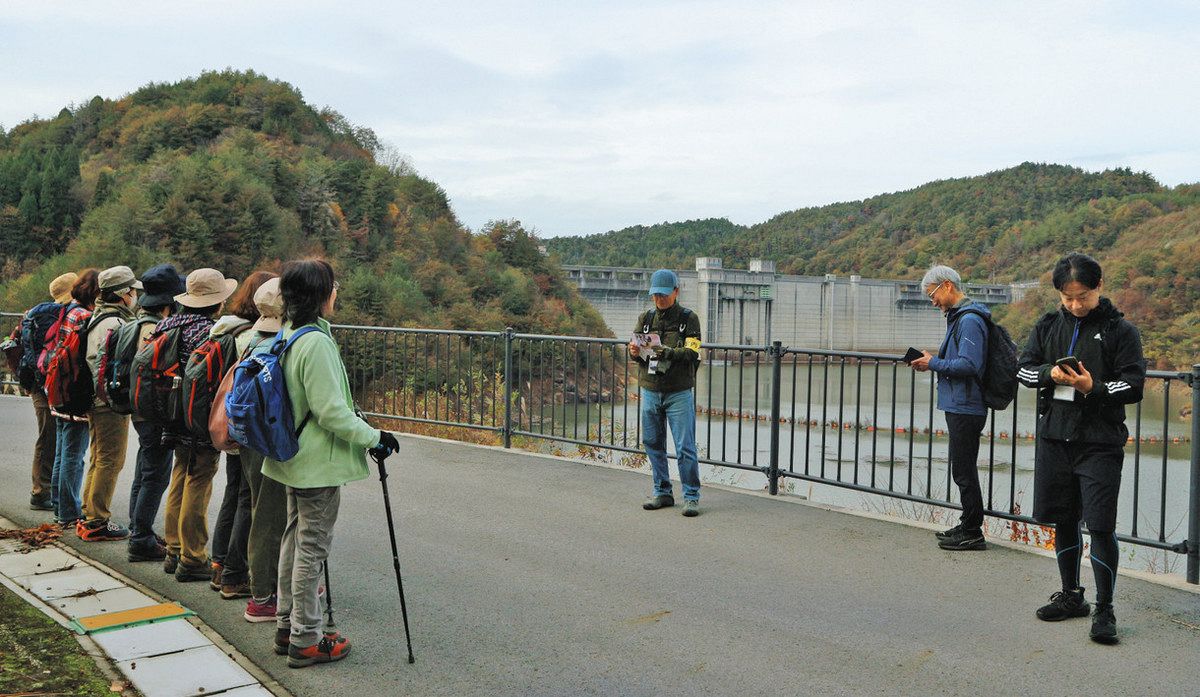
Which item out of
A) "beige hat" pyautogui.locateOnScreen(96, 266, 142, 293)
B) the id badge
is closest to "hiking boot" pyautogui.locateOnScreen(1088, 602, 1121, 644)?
the id badge

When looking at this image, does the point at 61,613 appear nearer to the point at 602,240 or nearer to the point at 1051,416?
the point at 1051,416

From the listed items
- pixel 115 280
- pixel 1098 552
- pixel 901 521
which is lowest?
pixel 901 521

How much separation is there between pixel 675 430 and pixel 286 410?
366 centimetres

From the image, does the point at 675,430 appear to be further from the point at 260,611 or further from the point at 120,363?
the point at 120,363

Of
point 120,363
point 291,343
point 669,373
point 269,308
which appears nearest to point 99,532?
point 120,363

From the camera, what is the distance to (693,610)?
489 cm

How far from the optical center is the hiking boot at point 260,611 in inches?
180

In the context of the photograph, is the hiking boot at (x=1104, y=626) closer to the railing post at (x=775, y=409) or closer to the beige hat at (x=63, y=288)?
the railing post at (x=775, y=409)

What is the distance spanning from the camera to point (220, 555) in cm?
507

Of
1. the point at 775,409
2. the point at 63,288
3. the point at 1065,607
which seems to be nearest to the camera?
the point at 1065,607

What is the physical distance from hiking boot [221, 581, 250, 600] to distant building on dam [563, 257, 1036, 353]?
73.3 m

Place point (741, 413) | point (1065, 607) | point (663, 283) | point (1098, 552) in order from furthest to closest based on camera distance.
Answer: point (741, 413), point (663, 283), point (1065, 607), point (1098, 552)

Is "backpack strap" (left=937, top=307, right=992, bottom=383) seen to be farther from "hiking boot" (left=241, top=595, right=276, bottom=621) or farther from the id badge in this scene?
"hiking boot" (left=241, top=595, right=276, bottom=621)

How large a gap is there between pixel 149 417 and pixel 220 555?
84cm
